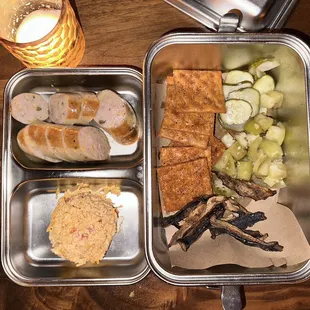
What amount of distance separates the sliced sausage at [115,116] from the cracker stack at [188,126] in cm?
21

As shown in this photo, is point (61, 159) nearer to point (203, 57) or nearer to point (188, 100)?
point (188, 100)

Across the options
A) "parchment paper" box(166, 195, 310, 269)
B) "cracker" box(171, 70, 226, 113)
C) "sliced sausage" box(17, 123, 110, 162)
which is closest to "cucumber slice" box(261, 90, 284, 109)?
"cracker" box(171, 70, 226, 113)

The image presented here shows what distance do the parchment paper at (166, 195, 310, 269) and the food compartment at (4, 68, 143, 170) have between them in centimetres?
54

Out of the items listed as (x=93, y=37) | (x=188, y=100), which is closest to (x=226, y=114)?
(x=188, y=100)

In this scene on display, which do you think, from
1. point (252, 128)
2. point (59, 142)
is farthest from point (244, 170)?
point (59, 142)

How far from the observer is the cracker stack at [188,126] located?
2.22 metres

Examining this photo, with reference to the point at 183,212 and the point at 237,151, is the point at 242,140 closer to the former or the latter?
the point at 237,151

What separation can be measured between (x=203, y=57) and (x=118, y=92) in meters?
0.54

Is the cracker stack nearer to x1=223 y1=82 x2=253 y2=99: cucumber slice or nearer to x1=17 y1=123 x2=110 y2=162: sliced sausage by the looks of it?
x1=223 y1=82 x2=253 y2=99: cucumber slice

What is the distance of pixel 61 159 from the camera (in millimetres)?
2369

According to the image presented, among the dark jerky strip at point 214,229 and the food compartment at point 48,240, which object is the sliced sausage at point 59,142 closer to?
the food compartment at point 48,240

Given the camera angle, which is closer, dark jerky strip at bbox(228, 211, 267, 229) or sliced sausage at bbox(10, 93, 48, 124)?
dark jerky strip at bbox(228, 211, 267, 229)

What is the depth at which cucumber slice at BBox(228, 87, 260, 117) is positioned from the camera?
2.26 meters

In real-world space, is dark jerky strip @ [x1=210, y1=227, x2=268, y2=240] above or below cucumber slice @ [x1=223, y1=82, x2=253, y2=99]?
below
